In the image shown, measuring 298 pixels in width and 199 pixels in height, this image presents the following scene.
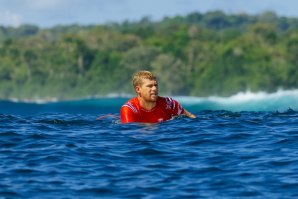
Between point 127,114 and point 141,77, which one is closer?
point 141,77

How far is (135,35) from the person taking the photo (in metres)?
123

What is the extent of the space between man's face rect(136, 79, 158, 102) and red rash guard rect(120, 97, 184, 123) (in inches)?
14.3

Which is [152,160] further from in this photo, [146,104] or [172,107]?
[172,107]

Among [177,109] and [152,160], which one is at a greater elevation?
[177,109]

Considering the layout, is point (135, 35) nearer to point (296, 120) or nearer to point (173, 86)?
point (173, 86)

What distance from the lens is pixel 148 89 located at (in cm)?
1686

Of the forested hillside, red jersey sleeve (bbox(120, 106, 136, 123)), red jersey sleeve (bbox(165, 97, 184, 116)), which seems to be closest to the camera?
red jersey sleeve (bbox(120, 106, 136, 123))

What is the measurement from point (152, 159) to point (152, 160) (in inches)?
2.8

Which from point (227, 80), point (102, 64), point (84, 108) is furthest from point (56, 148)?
point (102, 64)

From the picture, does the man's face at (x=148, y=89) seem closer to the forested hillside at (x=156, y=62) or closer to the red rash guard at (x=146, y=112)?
the red rash guard at (x=146, y=112)

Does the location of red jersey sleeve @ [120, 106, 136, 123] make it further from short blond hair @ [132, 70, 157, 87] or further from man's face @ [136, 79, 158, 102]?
short blond hair @ [132, 70, 157, 87]

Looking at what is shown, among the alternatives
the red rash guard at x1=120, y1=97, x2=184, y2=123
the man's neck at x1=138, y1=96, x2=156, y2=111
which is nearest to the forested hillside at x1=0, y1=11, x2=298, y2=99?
the red rash guard at x1=120, y1=97, x2=184, y2=123

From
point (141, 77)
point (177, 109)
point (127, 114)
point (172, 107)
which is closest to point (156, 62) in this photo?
point (177, 109)

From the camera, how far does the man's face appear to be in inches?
663
